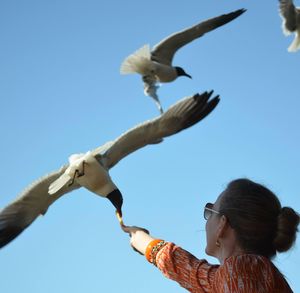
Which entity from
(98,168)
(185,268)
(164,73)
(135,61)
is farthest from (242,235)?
(164,73)

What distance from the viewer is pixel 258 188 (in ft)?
3.86

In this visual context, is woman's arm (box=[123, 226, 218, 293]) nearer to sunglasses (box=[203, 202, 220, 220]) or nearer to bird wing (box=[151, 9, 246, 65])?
sunglasses (box=[203, 202, 220, 220])

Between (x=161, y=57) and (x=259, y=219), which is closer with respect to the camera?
(x=259, y=219)

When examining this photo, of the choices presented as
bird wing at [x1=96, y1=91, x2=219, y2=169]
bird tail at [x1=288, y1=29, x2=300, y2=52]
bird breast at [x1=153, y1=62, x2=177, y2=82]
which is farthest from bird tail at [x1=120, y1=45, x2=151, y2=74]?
bird wing at [x1=96, y1=91, x2=219, y2=169]

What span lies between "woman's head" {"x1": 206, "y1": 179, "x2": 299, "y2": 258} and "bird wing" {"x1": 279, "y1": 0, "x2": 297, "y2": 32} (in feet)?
19.1

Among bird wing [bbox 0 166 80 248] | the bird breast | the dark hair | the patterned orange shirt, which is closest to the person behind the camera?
the patterned orange shirt

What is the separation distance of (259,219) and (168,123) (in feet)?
5.24

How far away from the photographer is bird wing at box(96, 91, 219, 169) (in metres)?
2.66

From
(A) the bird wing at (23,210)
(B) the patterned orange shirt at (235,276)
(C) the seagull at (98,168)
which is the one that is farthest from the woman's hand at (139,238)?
(A) the bird wing at (23,210)

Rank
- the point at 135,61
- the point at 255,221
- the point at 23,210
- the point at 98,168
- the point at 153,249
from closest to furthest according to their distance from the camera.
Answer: the point at 255,221 < the point at 153,249 < the point at 98,168 < the point at 23,210 < the point at 135,61

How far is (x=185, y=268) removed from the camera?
1224 millimetres

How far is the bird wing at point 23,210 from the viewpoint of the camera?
309 cm

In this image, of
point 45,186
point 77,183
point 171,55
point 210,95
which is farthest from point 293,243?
point 171,55

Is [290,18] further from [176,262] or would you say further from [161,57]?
[176,262]
